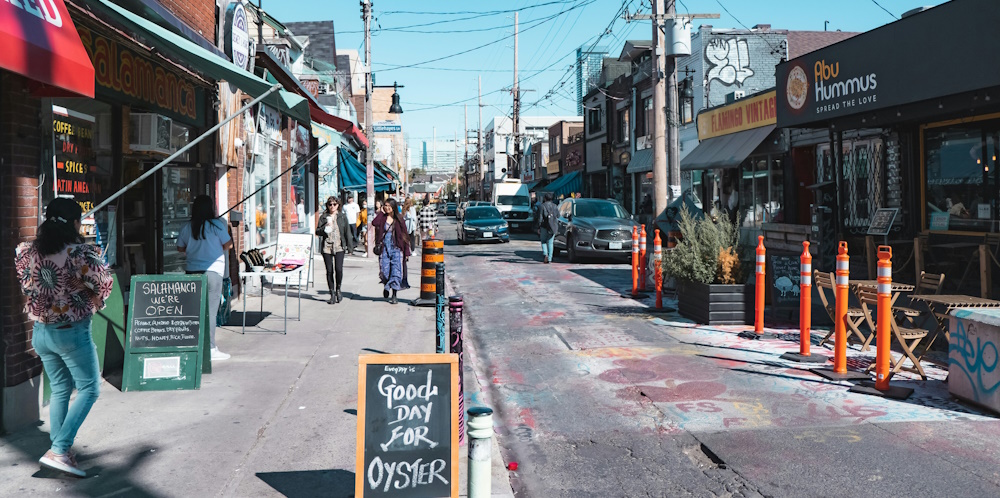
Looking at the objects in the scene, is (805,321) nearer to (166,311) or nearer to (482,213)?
(166,311)

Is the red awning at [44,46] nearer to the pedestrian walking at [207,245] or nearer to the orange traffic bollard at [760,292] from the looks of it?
the pedestrian walking at [207,245]

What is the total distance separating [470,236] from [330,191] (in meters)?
5.47

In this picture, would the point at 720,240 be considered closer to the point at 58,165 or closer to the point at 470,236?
the point at 58,165

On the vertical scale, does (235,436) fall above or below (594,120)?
below

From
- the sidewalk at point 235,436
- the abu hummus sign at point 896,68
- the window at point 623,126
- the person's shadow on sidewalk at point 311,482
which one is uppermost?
the window at point 623,126

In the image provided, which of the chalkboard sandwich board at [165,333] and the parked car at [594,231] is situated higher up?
the parked car at [594,231]

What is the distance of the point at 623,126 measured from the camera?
1590 inches

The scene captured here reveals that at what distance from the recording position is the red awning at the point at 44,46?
500cm

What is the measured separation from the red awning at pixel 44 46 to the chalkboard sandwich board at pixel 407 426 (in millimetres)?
2906

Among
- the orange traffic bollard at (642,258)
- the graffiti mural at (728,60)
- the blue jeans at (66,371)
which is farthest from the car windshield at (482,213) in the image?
the blue jeans at (66,371)

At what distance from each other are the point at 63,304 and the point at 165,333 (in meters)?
2.49

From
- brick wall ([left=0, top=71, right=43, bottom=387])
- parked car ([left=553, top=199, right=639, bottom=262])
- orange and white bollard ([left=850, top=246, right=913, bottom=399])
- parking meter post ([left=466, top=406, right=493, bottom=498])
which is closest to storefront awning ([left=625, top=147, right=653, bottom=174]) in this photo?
parked car ([left=553, top=199, right=639, bottom=262])

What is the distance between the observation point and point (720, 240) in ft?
37.0

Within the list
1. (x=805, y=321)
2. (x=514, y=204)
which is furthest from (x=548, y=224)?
(x=514, y=204)
